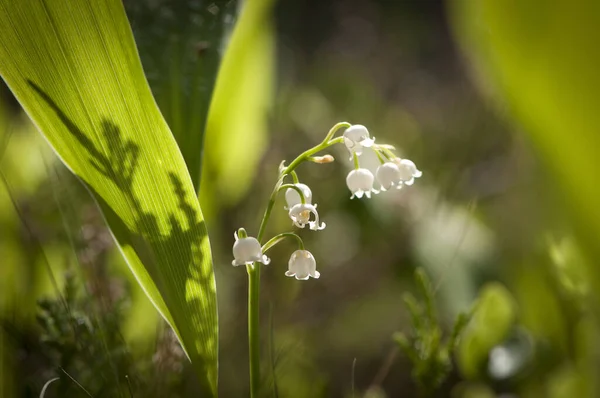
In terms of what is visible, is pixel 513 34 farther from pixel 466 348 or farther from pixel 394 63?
pixel 394 63

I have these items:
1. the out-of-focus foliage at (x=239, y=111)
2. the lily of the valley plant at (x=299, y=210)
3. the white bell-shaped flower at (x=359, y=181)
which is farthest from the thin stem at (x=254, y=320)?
the out-of-focus foliage at (x=239, y=111)

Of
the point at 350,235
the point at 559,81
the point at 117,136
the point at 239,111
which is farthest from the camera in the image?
the point at 350,235

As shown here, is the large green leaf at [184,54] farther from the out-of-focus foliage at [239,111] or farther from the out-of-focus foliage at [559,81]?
the out-of-focus foliage at [559,81]

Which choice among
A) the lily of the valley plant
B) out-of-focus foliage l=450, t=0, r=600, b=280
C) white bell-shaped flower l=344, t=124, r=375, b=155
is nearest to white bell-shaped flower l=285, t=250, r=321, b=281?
the lily of the valley plant

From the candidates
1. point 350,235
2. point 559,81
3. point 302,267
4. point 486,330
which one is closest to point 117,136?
point 302,267

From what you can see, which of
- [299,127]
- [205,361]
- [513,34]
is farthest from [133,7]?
[299,127]

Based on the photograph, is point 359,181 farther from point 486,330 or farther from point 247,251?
point 486,330
